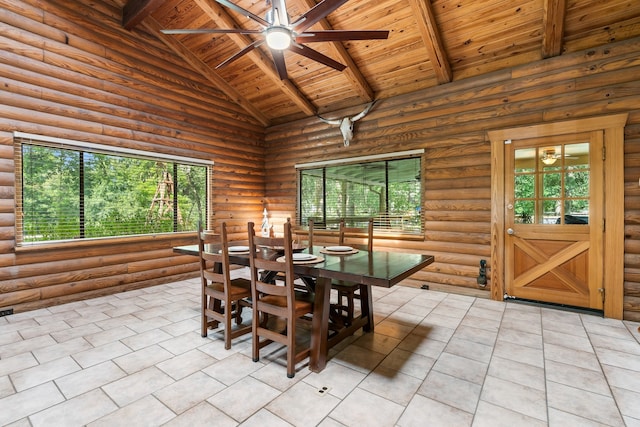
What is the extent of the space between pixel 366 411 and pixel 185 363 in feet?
4.82

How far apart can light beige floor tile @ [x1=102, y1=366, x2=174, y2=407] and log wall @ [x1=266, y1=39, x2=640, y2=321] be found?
3687 millimetres

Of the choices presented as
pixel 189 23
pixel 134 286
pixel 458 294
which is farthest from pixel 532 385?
pixel 189 23

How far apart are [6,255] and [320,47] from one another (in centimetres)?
482

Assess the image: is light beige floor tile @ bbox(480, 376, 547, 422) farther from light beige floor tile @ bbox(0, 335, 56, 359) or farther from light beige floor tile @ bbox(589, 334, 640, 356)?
light beige floor tile @ bbox(0, 335, 56, 359)

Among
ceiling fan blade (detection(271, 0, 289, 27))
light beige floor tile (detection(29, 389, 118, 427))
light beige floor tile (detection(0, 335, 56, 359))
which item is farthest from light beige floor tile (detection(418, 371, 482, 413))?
light beige floor tile (detection(0, 335, 56, 359))

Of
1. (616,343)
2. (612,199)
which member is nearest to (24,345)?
(616,343)

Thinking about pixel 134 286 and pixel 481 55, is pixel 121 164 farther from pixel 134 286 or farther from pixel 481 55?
pixel 481 55

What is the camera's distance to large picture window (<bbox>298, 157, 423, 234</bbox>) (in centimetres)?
481

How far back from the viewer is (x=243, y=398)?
1922mm

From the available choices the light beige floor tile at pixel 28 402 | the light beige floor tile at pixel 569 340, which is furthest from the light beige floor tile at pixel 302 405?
the light beige floor tile at pixel 569 340

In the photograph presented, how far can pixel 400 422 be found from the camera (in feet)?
5.55

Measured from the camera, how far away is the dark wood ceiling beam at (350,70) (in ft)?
13.3

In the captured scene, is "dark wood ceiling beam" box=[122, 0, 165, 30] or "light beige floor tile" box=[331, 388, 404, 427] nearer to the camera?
"light beige floor tile" box=[331, 388, 404, 427]

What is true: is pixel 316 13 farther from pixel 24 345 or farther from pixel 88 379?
pixel 24 345
